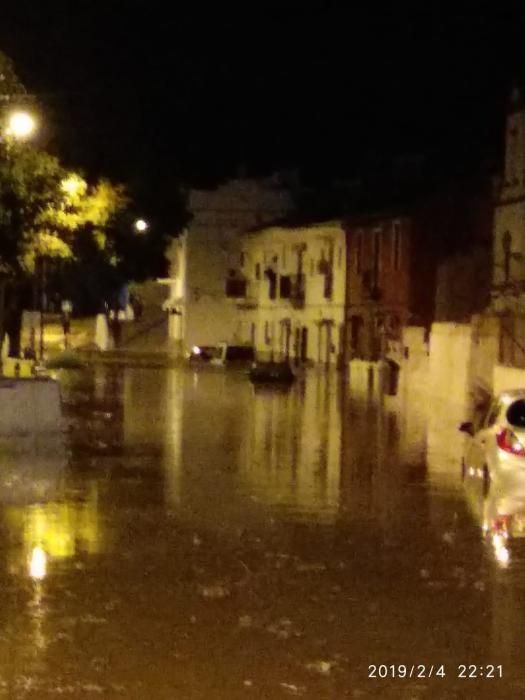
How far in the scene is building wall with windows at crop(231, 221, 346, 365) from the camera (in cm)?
6912

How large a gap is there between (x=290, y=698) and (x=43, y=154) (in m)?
19.8

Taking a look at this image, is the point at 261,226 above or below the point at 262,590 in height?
above

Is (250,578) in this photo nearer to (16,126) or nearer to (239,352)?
(16,126)

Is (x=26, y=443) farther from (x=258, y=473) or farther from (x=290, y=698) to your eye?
(x=290, y=698)

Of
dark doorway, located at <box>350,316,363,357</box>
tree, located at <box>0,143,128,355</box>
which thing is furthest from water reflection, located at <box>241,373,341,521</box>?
dark doorway, located at <box>350,316,363,357</box>

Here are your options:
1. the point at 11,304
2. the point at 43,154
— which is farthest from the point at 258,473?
the point at 11,304

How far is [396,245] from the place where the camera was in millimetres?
60906

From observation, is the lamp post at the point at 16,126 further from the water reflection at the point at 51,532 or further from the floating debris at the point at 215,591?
the floating debris at the point at 215,591

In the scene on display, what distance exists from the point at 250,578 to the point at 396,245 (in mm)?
49791

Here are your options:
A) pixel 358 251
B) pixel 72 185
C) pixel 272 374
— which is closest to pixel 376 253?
pixel 358 251

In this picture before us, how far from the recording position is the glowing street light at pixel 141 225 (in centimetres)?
4948

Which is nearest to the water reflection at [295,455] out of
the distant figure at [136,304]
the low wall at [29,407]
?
the low wall at [29,407]

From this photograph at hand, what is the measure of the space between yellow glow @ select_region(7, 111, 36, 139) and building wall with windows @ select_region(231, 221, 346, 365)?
4287 cm

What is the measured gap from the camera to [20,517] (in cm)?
1530
